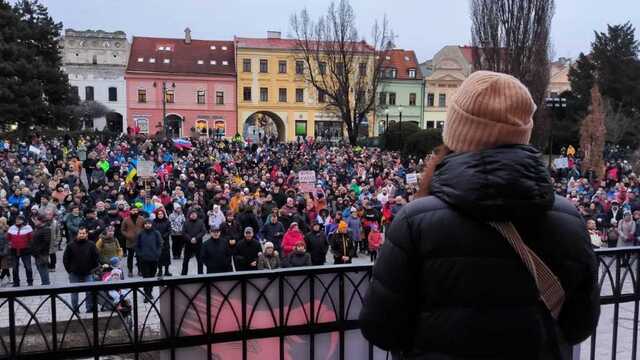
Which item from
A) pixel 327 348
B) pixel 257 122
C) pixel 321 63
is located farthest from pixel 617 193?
pixel 257 122

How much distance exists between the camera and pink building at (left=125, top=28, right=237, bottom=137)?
68625 mm

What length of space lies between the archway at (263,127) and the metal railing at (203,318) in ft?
222

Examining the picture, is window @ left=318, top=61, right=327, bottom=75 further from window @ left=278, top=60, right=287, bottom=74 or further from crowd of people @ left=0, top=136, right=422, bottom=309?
crowd of people @ left=0, top=136, right=422, bottom=309

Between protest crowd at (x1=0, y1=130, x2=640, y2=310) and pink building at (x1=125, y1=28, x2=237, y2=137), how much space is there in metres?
40.6

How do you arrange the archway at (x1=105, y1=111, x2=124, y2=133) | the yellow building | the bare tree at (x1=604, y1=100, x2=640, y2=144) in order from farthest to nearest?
1. the yellow building
2. the archway at (x1=105, y1=111, x2=124, y2=133)
3. the bare tree at (x1=604, y1=100, x2=640, y2=144)

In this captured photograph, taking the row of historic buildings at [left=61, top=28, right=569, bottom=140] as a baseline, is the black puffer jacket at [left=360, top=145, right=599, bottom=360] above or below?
below

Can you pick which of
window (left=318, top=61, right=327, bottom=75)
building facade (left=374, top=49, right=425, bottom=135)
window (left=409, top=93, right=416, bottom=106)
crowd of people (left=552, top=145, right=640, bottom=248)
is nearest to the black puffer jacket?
crowd of people (left=552, top=145, right=640, bottom=248)

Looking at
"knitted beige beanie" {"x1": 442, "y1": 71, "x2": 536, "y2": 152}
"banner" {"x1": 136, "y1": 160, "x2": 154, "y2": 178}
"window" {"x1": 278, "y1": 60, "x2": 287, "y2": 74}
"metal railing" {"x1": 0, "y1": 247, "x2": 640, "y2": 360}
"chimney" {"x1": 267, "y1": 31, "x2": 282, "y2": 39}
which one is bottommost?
"banner" {"x1": 136, "y1": 160, "x2": 154, "y2": 178}

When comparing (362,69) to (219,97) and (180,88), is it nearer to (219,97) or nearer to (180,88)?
(219,97)

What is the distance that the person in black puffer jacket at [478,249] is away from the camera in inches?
72.4

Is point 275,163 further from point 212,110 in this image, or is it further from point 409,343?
point 212,110

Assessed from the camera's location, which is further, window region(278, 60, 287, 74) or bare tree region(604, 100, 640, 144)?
window region(278, 60, 287, 74)

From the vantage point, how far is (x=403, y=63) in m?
75.2

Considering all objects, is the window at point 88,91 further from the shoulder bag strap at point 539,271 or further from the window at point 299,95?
the shoulder bag strap at point 539,271
